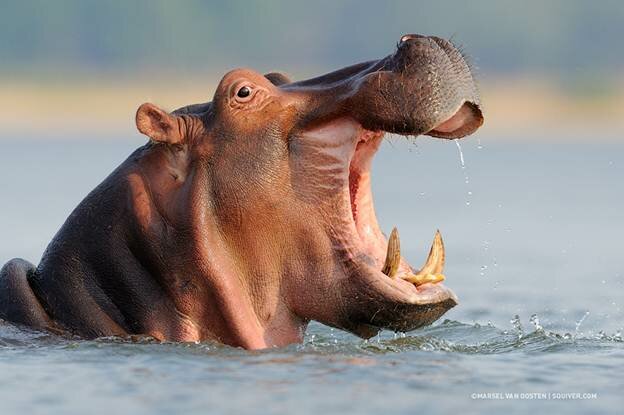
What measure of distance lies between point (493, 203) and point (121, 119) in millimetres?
36438

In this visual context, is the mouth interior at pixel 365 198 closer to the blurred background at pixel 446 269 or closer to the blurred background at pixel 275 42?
the blurred background at pixel 446 269

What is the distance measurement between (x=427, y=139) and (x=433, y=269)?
38125mm

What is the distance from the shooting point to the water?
21.1ft

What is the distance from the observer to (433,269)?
23.9 ft

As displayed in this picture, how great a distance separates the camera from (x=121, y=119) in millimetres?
55281

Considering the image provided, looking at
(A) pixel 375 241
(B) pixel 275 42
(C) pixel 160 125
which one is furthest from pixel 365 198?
(B) pixel 275 42

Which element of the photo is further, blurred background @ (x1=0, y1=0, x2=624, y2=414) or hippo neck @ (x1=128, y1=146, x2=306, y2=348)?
hippo neck @ (x1=128, y1=146, x2=306, y2=348)

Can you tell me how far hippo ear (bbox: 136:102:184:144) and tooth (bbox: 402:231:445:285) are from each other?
126cm

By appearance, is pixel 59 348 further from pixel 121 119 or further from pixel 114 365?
pixel 121 119

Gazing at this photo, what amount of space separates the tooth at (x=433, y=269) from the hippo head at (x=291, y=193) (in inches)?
0.6

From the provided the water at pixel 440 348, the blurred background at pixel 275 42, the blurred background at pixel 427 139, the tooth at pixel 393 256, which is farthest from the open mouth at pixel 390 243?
the blurred background at pixel 275 42

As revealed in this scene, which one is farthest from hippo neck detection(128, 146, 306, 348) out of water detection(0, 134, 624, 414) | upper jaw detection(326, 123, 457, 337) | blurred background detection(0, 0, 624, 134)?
blurred background detection(0, 0, 624, 134)

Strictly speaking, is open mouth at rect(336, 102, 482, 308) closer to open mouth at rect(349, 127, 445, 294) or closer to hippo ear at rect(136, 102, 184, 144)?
open mouth at rect(349, 127, 445, 294)

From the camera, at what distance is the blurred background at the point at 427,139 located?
47.6ft
